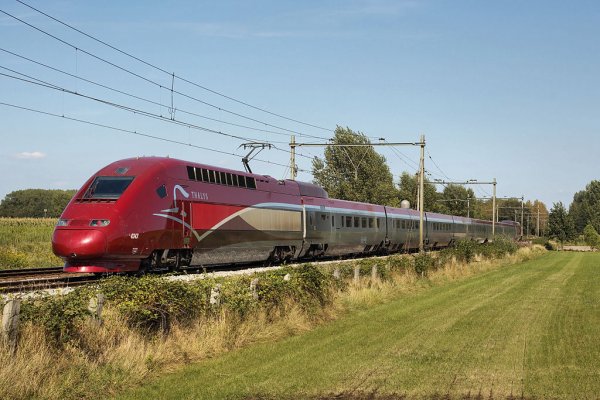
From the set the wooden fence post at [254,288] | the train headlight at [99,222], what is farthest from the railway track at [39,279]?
the wooden fence post at [254,288]

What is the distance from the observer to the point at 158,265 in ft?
67.9

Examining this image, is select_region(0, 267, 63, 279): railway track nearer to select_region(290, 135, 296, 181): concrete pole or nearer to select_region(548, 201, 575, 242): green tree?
select_region(290, 135, 296, 181): concrete pole

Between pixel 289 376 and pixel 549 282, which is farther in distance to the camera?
pixel 549 282

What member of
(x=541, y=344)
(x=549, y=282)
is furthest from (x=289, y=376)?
(x=549, y=282)

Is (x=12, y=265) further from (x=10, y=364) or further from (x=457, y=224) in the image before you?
(x=457, y=224)

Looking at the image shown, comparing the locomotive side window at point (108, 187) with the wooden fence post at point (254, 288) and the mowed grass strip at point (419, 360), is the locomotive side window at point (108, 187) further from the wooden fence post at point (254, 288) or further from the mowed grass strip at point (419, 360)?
the mowed grass strip at point (419, 360)

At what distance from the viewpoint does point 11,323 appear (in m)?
8.95

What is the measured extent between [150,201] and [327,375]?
11.4 m

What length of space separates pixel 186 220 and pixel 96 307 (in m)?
11.4

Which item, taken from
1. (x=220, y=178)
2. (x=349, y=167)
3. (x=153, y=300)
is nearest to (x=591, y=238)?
(x=349, y=167)

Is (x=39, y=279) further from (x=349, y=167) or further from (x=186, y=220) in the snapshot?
(x=349, y=167)

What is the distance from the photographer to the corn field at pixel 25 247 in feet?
92.8

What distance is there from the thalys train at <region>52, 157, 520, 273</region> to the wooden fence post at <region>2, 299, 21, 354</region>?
29.7ft

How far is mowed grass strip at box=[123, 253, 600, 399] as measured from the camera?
29.9 feet
